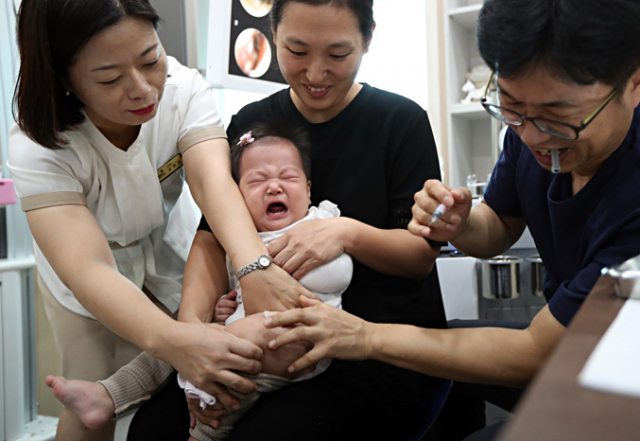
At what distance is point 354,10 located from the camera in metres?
1.27

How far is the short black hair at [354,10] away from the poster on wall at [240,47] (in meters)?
0.91

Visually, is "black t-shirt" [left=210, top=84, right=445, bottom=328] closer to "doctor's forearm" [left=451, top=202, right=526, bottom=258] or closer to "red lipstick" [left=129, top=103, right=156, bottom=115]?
"doctor's forearm" [left=451, top=202, right=526, bottom=258]

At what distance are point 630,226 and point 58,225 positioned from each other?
115 cm

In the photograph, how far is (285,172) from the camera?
1.38 m

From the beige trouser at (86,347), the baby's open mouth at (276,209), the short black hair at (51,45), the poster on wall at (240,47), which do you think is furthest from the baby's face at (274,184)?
the poster on wall at (240,47)

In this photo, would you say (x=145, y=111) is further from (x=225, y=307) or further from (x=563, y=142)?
(x=563, y=142)

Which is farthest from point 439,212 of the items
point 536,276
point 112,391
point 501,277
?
point 536,276

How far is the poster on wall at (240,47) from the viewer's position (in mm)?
2217

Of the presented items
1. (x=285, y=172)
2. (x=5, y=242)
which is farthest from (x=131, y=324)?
(x=5, y=242)

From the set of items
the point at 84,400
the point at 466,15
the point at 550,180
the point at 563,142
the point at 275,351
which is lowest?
the point at 84,400

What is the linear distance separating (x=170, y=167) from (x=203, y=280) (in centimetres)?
33

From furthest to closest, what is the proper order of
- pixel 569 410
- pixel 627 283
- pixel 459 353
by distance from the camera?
pixel 459 353 < pixel 627 283 < pixel 569 410

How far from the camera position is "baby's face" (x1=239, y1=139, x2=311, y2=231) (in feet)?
4.50

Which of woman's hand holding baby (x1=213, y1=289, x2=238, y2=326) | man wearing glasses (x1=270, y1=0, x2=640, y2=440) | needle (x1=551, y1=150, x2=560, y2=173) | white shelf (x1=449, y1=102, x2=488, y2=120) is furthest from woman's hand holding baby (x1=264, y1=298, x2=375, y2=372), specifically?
white shelf (x1=449, y1=102, x2=488, y2=120)
